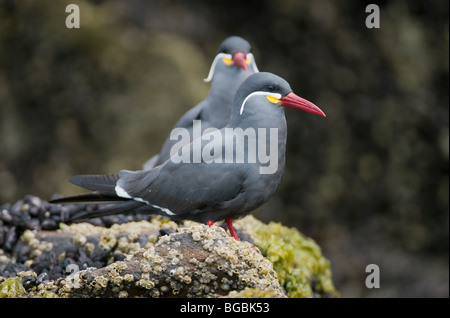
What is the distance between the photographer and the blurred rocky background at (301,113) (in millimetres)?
8766

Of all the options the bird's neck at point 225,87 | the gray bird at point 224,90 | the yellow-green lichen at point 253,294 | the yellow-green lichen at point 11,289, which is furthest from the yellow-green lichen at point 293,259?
the yellow-green lichen at point 11,289

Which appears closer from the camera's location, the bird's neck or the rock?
the rock

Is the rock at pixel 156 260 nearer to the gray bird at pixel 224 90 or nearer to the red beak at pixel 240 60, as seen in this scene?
the gray bird at pixel 224 90

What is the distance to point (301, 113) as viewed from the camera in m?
9.71

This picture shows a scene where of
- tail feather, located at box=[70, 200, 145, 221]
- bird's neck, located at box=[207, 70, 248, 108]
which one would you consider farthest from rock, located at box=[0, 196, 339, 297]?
bird's neck, located at box=[207, 70, 248, 108]

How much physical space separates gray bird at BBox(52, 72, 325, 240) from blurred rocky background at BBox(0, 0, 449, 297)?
3.65m

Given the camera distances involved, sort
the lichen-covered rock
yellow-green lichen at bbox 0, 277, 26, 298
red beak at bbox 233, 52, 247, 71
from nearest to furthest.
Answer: the lichen-covered rock
yellow-green lichen at bbox 0, 277, 26, 298
red beak at bbox 233, 52, 247, 71

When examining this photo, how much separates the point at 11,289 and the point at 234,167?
5.43 ft

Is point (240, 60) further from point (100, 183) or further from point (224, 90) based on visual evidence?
point (100, 183)

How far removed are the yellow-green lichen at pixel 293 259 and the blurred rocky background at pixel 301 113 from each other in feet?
9.99

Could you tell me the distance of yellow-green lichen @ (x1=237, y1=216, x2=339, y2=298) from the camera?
16.0 feet

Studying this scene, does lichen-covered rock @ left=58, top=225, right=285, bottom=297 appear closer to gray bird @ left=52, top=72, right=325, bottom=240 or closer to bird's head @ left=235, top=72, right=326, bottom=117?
gray bird @ left=52, top=72, right=325, bottom=240

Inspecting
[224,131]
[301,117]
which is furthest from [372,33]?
[224,131]
